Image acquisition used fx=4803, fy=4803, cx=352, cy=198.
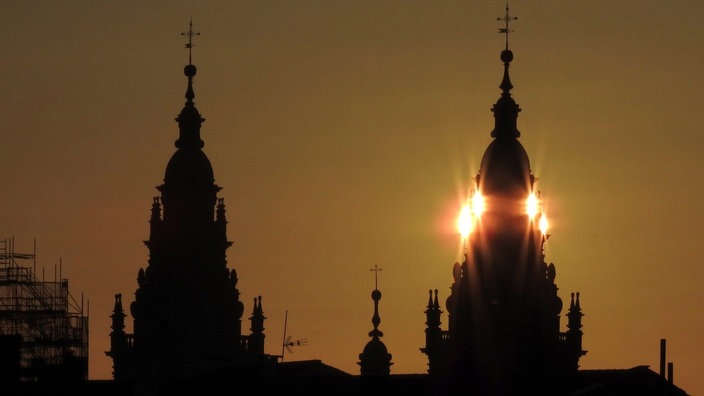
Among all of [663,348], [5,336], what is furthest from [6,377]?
[663,348]

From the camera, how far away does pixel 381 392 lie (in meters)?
199

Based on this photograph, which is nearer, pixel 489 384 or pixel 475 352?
pixel 489 384

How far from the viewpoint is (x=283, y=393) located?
19988cm

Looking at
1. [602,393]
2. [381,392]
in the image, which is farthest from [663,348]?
[381,392]

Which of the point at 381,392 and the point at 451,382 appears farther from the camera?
the point at 381,392

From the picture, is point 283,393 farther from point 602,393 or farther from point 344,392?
point 602,393

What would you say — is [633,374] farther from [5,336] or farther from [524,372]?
[5,336]

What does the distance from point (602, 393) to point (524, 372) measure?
8.24m

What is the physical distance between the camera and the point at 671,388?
190 metres

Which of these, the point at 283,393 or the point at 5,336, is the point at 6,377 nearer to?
the point at 5,336

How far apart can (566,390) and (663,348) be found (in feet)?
20.7

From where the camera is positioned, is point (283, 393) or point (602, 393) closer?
point (602, 393)

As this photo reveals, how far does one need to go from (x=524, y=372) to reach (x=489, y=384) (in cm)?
1113

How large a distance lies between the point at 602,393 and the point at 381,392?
15942 mm
